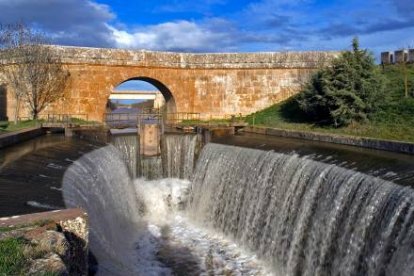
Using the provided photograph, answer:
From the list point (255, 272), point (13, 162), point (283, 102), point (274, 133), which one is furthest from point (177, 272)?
point (283, 102)

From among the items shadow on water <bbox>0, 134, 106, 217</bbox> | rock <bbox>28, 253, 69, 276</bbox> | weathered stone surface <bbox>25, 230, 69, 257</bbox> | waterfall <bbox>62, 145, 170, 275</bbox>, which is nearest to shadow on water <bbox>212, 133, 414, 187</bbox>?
waterfall <bbox>62, 145, 170, 275</bbox>

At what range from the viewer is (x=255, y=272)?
10109mm

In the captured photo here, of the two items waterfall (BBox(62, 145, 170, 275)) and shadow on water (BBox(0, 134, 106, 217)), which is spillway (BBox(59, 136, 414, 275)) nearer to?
waterfall (BBox(62, 145, 170, 275))

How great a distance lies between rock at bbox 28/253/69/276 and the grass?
37.8 feet

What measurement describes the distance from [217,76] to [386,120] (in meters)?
11.3

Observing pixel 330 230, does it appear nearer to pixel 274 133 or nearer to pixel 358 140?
pixel 358 140

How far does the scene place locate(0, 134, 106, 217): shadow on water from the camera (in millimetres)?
7613

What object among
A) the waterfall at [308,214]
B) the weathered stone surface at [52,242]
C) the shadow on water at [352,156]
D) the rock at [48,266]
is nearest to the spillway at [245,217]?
the waterfall at [308,214]

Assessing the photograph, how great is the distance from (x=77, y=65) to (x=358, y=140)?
14.8 meters

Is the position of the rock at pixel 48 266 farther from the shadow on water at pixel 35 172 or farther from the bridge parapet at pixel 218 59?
the bridge parapet at pixel 218 59

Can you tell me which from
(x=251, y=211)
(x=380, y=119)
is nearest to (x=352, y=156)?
(x=251, y=211)

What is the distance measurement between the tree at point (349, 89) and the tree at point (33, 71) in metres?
12.5

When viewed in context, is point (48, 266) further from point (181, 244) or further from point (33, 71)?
point (33, 71)

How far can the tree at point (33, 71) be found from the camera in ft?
70.9
